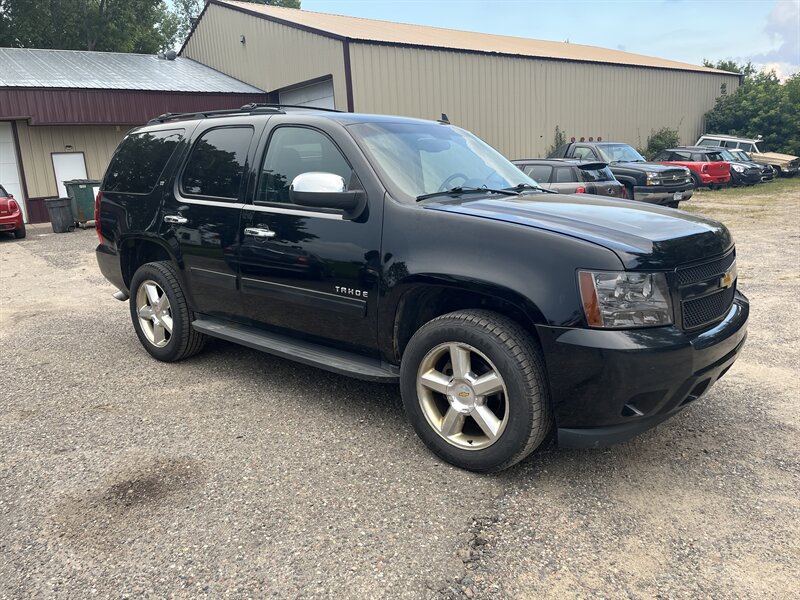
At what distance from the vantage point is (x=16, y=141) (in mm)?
18391

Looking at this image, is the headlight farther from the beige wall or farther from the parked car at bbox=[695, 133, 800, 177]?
the parked car at bbox=[695, 133, 800, 177]

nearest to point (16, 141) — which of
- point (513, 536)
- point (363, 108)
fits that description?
point (363, 108)

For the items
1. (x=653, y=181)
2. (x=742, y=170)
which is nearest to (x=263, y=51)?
(x=653, y=181)

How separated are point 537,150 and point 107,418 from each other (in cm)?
2206

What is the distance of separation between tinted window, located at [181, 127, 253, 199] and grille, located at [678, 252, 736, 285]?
9.12 ft

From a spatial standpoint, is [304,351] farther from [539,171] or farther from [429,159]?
[539,171]

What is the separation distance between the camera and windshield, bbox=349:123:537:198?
3.64m

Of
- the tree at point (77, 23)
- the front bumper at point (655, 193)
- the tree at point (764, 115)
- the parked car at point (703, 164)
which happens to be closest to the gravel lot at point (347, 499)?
the front bumper at point (655, 193)

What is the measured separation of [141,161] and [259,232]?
176 cm

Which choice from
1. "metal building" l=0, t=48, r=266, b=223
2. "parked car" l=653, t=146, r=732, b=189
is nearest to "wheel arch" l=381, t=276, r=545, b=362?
"metal building" l=0, t=48, r=266, b=223

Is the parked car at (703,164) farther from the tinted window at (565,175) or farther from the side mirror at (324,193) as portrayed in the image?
the side mirror at (324,193)

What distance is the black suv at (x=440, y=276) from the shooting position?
9.21 feet

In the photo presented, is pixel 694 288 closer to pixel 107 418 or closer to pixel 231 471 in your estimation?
pixel 231 471

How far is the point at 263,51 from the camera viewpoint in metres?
21.7
